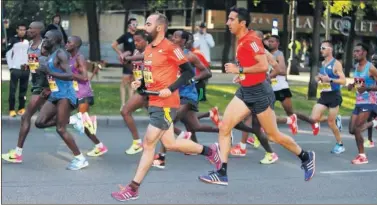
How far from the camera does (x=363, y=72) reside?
9.50 metres

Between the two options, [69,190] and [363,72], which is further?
[363,72]

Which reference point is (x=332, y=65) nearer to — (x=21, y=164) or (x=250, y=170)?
(x=250, y=170)

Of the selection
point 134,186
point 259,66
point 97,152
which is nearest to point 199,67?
point 259,66

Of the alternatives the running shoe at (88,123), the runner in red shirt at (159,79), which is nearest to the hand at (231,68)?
the runner in red shirt at (159,79)

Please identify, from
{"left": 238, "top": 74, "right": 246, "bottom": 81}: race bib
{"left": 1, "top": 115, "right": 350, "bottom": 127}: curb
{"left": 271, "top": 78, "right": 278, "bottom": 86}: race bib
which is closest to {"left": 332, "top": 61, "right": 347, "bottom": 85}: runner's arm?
{"left": 271, "top": 78, "right": 278, "bottom": 86}: race bib

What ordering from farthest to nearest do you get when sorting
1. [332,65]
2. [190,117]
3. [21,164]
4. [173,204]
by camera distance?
[332,65] < [190,117] < [21,164] < [173,204]

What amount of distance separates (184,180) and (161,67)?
5.38ft

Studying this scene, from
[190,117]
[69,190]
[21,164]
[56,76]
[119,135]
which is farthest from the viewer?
[119,135]

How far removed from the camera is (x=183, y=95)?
902cm

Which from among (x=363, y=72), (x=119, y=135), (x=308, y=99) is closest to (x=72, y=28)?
(x=308, y=99)

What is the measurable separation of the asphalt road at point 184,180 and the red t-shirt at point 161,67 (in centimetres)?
96

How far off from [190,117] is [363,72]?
98.9 inches

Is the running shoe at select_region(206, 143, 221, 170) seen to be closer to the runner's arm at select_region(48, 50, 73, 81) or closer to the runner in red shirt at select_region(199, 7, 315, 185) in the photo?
the runner in red shirt at select_region(199, 7, 315, 185)

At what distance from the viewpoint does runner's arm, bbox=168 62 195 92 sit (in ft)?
21.4
